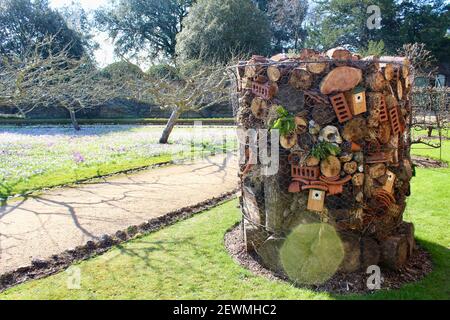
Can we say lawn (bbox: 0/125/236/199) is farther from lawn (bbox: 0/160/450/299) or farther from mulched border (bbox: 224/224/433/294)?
mulched border (bbox: 224/224/433/294)

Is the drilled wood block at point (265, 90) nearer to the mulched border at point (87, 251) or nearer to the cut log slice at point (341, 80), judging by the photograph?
the cut log slice at point (341, 80)

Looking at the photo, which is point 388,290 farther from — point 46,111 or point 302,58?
point 46,111

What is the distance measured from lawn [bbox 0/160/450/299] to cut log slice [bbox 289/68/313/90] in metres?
2.23

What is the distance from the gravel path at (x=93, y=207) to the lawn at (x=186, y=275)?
76 centimetres

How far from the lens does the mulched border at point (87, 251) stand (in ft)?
14.4

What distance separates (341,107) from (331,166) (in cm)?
65

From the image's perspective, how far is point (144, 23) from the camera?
123 ft

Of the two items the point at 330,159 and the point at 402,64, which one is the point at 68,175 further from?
the point at 402,64

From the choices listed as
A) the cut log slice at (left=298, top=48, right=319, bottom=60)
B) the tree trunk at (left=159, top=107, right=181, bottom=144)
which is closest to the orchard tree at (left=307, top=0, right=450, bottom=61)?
the tree trunk at (left=159, top=107, right=181, bottom=144)

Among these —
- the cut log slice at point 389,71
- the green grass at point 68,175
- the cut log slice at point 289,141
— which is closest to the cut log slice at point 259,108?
the cut log slice at point 289,141

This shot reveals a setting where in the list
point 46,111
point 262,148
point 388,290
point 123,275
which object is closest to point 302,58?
point 262,148

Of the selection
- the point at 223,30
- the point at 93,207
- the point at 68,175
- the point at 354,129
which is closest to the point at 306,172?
the point at 354,129

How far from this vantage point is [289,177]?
4.40m

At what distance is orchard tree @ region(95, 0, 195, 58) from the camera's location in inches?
1451
